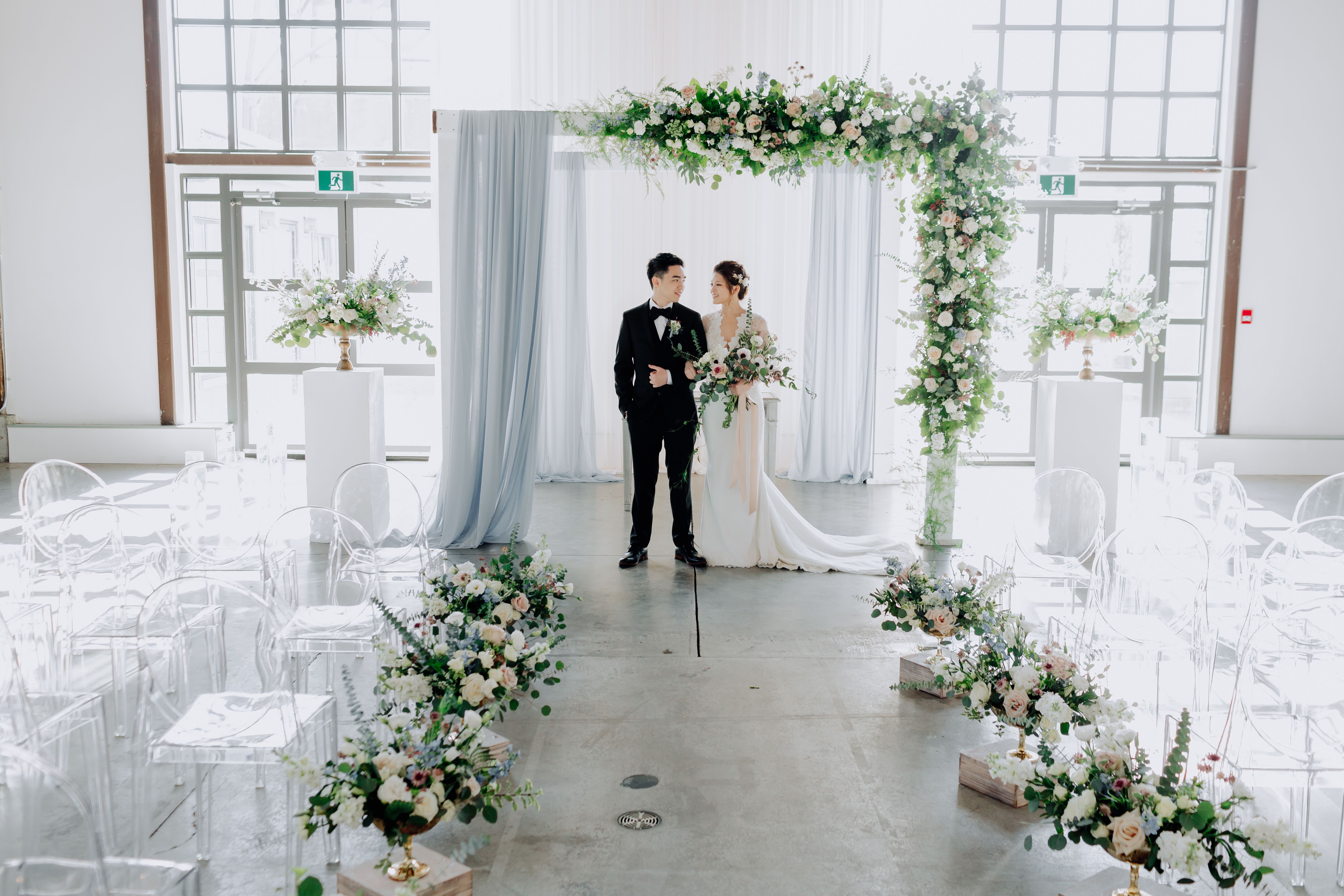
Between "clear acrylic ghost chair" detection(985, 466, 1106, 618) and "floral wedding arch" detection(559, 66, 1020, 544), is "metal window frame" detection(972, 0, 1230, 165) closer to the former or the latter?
"floral wedding arch" detection(559, 66, 1020, 544)

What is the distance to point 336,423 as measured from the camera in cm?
697

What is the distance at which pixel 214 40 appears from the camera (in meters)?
10.2

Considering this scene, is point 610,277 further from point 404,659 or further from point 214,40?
point 404,659

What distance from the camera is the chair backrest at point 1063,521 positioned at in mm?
4941

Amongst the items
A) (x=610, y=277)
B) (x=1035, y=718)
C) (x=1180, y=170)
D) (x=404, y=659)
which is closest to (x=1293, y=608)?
(x=1035, y=718)

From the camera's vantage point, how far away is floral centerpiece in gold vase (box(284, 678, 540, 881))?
2.44m

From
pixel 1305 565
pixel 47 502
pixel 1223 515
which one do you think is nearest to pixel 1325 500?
pixel 1305 565

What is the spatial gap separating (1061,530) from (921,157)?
266 centimetres

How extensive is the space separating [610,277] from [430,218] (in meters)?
1.86

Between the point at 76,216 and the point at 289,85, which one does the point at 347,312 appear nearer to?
the point at 289,85

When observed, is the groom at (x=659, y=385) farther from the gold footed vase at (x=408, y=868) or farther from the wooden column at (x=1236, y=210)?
the wooden column at (x=1236, y=210)

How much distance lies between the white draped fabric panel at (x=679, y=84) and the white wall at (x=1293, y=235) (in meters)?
3.74

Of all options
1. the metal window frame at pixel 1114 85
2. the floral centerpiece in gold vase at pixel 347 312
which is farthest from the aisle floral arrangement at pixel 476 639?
the metal window frame at pixel 1114 85

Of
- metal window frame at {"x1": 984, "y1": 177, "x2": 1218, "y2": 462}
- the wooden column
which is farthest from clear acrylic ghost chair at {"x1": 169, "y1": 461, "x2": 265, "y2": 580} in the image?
the wooden column
